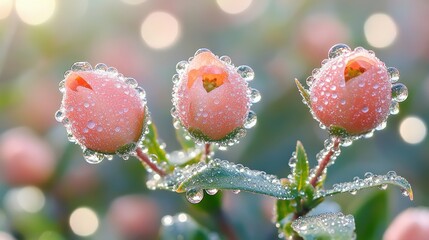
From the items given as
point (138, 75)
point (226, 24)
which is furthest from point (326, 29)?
point (138, 75)

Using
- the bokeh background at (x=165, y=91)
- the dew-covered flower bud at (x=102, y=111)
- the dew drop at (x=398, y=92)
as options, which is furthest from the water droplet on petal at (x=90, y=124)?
the bokeh background at (x=165, y=91)

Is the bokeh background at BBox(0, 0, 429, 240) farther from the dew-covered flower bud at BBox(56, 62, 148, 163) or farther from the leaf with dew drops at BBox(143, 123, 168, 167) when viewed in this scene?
the dew-covered flower bud at BBox(56, 62, 148, 163)

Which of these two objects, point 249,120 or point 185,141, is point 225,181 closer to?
point 249,120

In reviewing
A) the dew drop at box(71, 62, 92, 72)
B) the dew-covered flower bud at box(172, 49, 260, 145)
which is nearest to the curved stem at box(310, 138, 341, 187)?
the dew-covered flower bud at box(172, 49, 260, 145)

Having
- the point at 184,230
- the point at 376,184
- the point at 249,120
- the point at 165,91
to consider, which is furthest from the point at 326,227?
the point at 165,91

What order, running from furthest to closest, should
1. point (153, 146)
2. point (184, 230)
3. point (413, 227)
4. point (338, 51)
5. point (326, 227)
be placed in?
point (184, 230) < point (413, 227) < point (153, 146) < point (338, 51) < point (326, 227)
